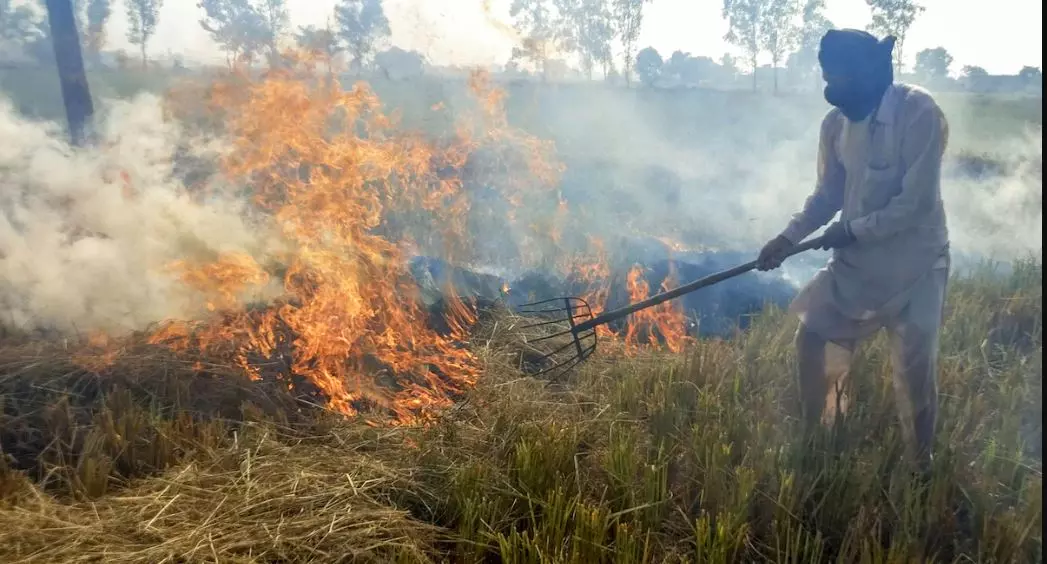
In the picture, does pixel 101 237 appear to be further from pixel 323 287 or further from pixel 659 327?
pixel 659 327

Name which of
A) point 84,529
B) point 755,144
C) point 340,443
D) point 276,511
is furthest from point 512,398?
point 755,144

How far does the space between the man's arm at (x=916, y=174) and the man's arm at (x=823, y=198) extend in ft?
1.65

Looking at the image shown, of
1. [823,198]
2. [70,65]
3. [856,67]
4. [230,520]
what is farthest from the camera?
[70,65]

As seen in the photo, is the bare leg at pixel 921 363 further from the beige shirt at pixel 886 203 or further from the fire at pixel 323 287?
the fire at pixel 323 287

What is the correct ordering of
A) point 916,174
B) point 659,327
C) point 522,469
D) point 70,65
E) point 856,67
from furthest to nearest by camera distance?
point 70,65
point 659,327
point 856,67
point 916,174
point 522,469

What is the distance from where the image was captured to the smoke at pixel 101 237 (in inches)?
199

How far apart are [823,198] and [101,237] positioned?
582 centimetres

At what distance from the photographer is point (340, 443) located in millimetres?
3674

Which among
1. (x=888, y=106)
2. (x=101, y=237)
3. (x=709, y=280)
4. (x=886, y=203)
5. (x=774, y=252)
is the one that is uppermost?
(x=888, y=106)

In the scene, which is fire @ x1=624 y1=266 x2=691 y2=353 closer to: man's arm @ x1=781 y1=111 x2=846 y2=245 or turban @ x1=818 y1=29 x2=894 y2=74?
man's arm @ x1=781 y1=111 x2=846 y2=245

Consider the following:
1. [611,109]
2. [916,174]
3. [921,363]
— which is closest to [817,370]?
[921,363]

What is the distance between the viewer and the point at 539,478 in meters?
2.98

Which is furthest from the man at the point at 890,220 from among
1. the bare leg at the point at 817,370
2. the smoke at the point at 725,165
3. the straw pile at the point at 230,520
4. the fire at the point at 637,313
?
the smoke at the point at 725,165

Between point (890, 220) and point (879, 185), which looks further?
point (879, 185)
